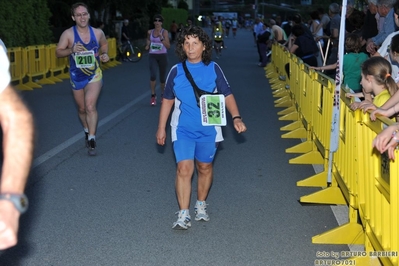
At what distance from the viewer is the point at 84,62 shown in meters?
9.83

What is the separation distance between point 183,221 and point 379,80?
6.59 feet

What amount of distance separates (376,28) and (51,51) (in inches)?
472

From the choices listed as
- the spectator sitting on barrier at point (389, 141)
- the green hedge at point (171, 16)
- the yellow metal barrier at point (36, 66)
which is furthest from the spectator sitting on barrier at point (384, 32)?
the green hedge at point (171, 16)

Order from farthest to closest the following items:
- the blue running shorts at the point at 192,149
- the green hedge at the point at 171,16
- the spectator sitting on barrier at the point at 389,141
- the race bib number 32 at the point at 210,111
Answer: the green hedge at the point at 171,16 < the blue running shorts at the point at 192,149 < the race bib number 32 at the point at 210,111 < the spectator sitting on barrier at the point at 389,141

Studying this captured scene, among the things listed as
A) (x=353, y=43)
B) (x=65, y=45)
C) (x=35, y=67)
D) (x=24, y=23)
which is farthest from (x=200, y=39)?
(x=24, y=23)

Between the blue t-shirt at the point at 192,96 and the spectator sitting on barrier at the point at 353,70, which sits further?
the spectator sitting on barrier at the point at 353,70

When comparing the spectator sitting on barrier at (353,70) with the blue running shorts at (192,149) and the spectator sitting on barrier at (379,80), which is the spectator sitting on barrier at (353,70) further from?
the blue running shorts at (192,149)

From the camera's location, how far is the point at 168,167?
9203mm

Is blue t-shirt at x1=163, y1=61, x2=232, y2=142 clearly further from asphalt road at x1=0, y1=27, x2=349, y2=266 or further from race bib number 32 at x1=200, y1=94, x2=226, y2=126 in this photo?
asphalt road at x1=0, y1=27, x2=349, y2=266

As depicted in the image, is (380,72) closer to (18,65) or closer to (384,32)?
(384,32)

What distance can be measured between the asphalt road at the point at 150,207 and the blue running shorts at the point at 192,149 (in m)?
0.59

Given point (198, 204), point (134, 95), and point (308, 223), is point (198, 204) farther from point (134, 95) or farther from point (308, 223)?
point (134, 95)

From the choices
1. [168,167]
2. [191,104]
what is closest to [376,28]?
[168,167]

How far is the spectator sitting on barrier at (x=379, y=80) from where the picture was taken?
646 cm
